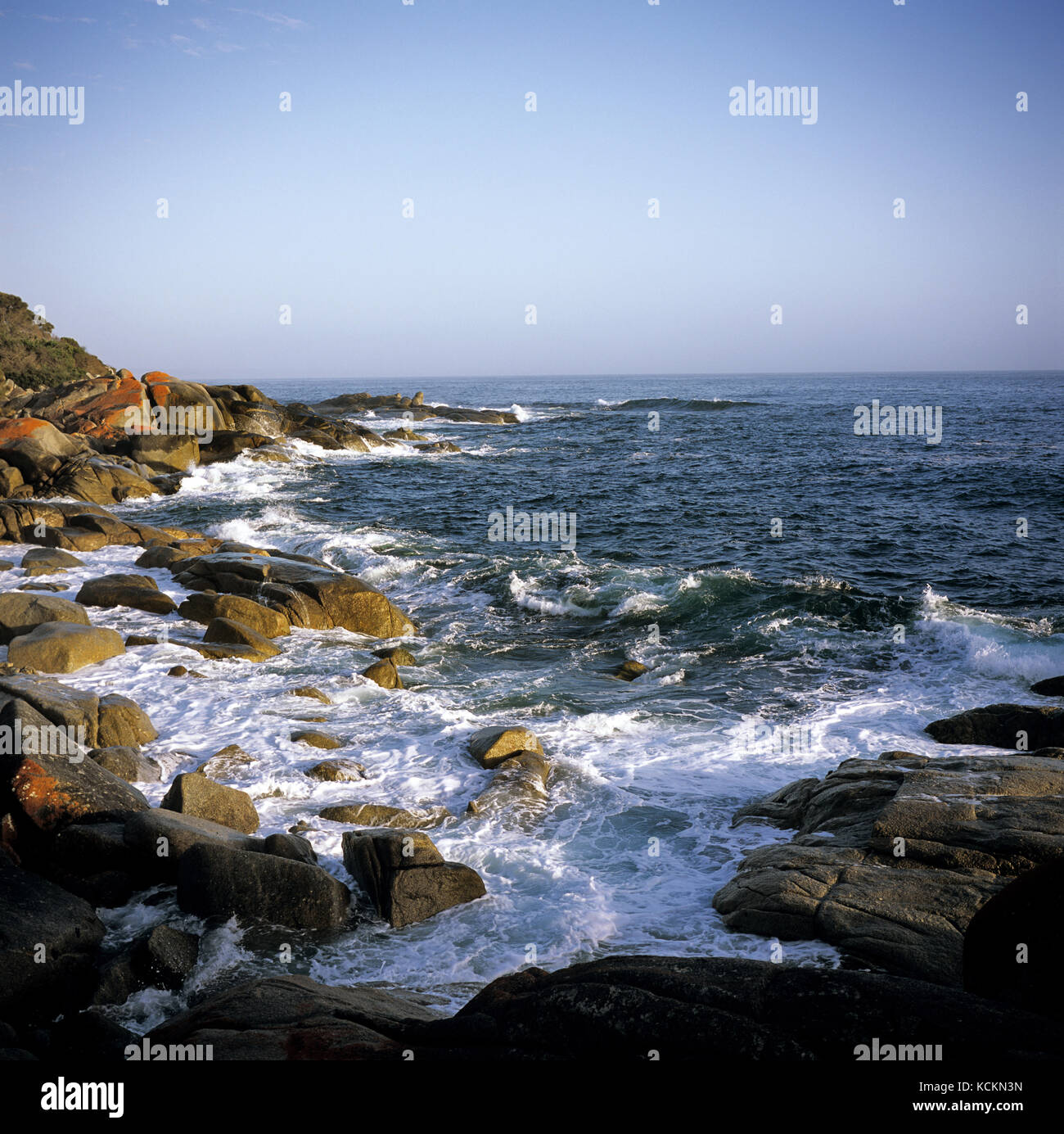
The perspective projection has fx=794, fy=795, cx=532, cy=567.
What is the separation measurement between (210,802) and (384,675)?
534 centimetres

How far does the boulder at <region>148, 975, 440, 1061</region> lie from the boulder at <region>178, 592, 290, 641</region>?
1130cm

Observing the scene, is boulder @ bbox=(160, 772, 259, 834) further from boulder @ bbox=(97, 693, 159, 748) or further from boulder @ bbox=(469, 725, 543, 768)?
boulder @ bbox=(469, 725, 543, 768)

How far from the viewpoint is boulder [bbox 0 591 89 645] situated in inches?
523

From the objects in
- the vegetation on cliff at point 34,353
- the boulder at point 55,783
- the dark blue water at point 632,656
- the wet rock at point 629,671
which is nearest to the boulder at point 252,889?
the dark blue water at point 632,656

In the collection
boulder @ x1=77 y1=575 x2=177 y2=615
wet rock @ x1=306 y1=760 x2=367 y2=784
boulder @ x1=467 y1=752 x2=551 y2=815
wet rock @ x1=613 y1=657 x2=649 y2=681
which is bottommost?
boulder @ x1=467 y1=752 x2=551 y2=815

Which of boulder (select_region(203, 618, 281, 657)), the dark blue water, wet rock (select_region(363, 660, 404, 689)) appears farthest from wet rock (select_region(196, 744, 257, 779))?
boulder (select_region(203, 618, 281, 657))

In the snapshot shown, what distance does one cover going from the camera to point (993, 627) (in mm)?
16062

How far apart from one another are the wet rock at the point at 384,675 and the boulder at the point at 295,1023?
27.9 ft

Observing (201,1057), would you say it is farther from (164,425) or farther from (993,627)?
(164,425)

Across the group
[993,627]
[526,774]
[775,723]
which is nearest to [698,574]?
[993,627]

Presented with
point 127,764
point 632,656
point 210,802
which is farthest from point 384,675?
point 210,802

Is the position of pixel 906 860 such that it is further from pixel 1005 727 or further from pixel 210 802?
pixel 210 802

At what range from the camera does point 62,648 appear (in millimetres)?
12875

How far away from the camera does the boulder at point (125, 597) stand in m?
16.3
